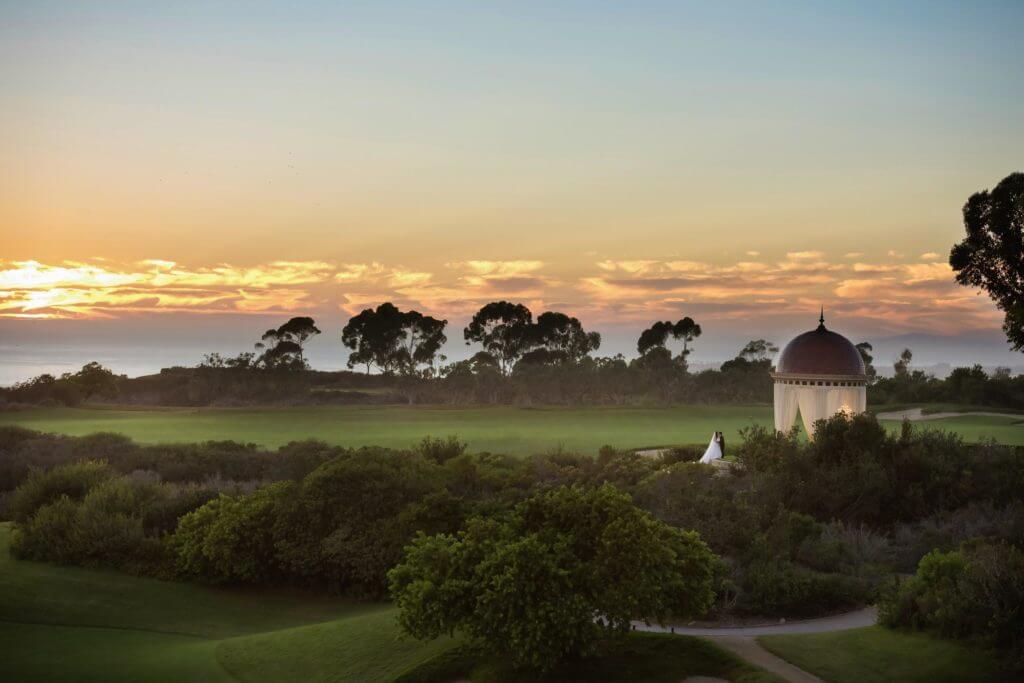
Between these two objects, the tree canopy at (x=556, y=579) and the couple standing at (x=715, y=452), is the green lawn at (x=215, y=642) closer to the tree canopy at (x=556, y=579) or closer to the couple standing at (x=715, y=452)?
the tree canopy at (x=556, y=579)

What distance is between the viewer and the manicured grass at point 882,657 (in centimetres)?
1248

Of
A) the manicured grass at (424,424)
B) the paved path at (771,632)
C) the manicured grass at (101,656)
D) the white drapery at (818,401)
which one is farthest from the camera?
the manicured grass at (424,424)

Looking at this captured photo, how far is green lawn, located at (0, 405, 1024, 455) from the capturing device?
153 ft

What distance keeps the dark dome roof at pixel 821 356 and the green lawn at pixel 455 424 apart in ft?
40.0

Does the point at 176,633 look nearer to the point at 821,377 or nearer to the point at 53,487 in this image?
the point at 53,487

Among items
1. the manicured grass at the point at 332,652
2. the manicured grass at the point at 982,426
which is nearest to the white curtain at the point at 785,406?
the manicured grass at the point at 982,426

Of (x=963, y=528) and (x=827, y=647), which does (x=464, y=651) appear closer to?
(x=827, y=647)

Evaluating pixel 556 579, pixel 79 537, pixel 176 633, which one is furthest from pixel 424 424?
pixel 556 579

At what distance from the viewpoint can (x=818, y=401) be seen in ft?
102

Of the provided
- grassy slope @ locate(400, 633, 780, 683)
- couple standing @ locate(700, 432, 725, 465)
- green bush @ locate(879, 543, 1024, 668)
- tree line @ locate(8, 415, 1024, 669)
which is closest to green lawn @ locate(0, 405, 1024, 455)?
couple standing @ locate(700, 432, 725, 465)

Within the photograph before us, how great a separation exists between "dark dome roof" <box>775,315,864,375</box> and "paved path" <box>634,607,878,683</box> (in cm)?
1461

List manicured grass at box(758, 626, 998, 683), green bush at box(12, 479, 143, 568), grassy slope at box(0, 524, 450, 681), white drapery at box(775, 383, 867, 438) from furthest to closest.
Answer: white drapery at box(775, 383, 867, 438), green bush at box(12, 479, 143, 568), grassy slope at box(0, 524, 450, 681), manicured grass at box(758, 626, 998, 683)

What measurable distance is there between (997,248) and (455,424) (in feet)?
126

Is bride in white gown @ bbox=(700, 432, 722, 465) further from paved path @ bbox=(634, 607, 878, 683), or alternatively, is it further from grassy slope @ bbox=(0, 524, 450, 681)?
grassy slope @ bbox=(0, 524, 450, 681)
